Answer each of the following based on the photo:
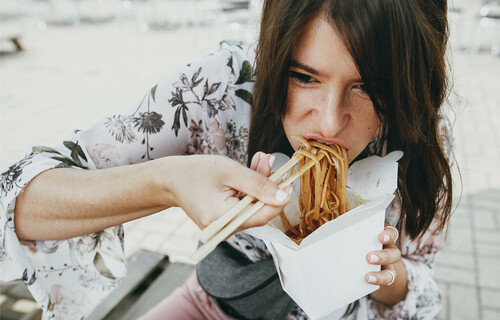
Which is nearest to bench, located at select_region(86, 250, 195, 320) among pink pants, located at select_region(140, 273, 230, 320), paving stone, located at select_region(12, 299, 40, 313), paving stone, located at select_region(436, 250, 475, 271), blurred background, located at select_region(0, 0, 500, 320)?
pink pants, located at select_region(140, 273, 230, 320)

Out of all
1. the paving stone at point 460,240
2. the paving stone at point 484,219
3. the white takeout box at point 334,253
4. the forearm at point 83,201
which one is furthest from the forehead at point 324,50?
the paving stone at point 484,219

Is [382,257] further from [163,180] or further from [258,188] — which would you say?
[163,180]

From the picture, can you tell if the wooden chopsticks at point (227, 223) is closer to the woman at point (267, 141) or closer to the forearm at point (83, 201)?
the woman at point (267, 141)

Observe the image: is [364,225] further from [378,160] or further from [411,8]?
[411,8]

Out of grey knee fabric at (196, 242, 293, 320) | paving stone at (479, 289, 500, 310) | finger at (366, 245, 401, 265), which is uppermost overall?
finger at (366, 245, 401, 265)

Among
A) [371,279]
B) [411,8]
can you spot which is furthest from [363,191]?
[411,8]

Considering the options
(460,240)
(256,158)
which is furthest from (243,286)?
(460,240)

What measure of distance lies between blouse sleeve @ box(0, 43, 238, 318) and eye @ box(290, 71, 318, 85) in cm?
46

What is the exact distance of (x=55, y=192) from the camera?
1.53 meters

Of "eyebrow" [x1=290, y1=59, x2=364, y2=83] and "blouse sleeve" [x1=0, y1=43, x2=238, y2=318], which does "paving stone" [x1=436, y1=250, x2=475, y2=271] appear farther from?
"eyebrow" [x1=290, y1=59, x2=364, y2=83]

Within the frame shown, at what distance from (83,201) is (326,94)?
1.01m

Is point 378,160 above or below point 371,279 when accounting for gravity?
above

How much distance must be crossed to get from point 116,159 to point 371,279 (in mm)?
1213

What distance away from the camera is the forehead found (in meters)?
1.41
